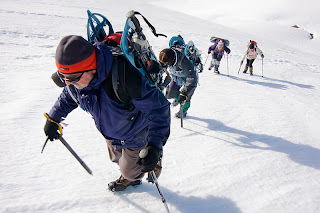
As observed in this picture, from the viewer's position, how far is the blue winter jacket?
153cm

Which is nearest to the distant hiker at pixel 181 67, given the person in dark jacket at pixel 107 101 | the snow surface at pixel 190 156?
the snow surface at pixel 190 156

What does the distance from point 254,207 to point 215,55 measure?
699 centimetres

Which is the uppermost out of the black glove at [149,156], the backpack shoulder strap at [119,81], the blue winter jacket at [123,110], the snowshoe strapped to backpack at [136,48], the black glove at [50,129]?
the snowshoe strapped to backpack at [136,48]

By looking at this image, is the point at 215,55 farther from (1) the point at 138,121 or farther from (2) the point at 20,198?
(2) the point at 20,198

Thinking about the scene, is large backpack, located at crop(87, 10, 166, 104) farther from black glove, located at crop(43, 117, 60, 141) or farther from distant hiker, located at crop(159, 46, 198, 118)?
distant hiker, located at crop(159, 46, 198, 118)

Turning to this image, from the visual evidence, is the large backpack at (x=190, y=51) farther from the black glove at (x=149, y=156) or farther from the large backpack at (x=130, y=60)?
the black glove at (x=149, y=156)

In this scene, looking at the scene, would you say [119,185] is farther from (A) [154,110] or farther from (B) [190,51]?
(B) [190,51]

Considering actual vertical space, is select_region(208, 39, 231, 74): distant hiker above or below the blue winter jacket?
above

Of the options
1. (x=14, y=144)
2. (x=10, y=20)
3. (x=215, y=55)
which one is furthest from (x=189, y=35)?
(x=14, y=144)

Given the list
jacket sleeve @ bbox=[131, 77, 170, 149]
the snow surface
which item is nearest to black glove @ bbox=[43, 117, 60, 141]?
the snow surface

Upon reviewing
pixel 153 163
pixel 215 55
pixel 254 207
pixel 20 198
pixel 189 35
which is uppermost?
pixel 189 35

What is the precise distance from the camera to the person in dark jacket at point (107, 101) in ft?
4.76

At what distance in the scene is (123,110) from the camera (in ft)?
5.43

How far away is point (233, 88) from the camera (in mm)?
6918
